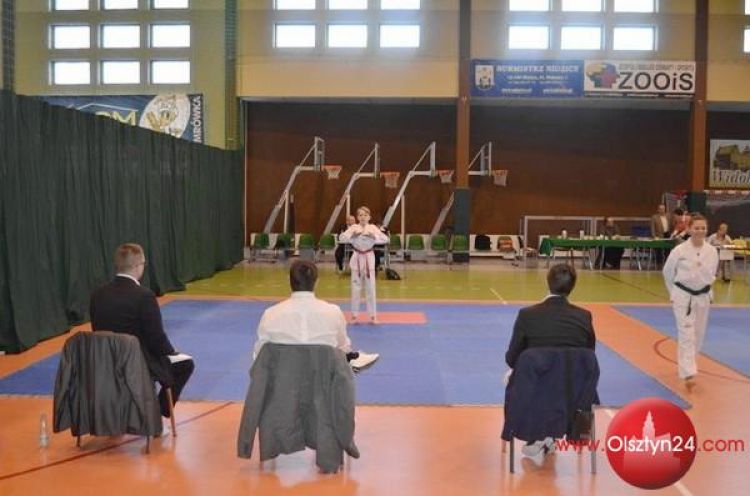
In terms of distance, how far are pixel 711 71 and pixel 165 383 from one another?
19.5 m

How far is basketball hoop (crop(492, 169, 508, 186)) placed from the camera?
71.1ft

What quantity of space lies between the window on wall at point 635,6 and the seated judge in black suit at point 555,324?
18516mm

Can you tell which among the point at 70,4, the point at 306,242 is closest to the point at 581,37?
the point at 306,242

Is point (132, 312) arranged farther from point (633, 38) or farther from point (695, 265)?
point (633, 38)

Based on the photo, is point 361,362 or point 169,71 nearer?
point 361,362

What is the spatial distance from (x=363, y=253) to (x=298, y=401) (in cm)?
573

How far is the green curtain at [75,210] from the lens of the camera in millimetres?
8297

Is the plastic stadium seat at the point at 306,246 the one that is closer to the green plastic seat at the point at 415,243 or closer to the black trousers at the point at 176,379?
the green plastic seat at the point at 415,243

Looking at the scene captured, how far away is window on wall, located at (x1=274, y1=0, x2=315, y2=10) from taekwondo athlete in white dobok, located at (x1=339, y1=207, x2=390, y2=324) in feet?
41.3

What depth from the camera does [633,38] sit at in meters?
21.0

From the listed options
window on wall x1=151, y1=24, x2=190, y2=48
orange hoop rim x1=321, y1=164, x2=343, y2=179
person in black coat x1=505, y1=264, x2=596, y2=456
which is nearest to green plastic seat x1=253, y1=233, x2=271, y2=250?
orange hoop rim x1=321, y1=164, x2=343, y2=179

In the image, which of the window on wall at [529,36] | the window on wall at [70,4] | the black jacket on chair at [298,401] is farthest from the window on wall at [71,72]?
the black jacket on chair at [298,401]

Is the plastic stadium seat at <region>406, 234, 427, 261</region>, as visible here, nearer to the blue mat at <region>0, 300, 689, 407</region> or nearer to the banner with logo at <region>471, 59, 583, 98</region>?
the banner with logo at <region>471, 59, 583, 98</region>

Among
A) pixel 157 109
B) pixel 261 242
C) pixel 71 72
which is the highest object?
pixel 71 72
